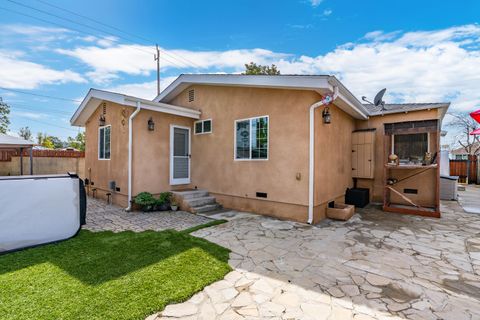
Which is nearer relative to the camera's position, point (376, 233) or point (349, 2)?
point (376, 233)

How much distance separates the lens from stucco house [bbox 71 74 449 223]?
590 cm

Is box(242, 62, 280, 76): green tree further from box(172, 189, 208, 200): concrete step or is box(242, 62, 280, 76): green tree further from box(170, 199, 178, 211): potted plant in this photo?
box(170, 199, 178, 211): potted plant

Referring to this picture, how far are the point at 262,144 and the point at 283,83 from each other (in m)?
1.76

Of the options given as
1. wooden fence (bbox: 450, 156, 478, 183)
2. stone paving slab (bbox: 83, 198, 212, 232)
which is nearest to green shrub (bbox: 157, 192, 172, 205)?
stone paving slab (bbox: 83, 198, 212, 232)

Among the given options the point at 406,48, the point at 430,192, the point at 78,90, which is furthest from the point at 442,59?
the point at 78,90

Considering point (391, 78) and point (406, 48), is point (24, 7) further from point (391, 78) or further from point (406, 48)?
point (391, 78)

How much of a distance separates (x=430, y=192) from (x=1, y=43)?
18687 mm

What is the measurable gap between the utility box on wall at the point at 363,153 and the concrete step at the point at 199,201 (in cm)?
519

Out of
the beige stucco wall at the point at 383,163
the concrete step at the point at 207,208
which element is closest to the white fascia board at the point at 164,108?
the concrete step at the point at 207,208

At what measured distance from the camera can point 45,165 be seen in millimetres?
11727

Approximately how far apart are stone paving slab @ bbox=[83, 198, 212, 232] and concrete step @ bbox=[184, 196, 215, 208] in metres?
0.33

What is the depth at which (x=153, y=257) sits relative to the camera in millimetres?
3574

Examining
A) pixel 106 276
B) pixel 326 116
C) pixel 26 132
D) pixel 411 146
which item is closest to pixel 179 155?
pixel 326 116

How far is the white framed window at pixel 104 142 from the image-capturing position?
27.8 ft
